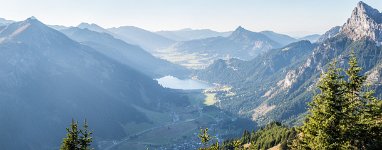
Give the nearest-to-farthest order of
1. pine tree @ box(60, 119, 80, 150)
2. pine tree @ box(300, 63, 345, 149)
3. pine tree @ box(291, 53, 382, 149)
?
pine tree @ box(300, 63, 345, 149) → pine tree @ box(291, 53, 382, 149) → pine tree @ box(60, 119, 80, 150)

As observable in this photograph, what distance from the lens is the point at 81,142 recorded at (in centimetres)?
6369

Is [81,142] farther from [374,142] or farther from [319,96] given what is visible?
[374,142]

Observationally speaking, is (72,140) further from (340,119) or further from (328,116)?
(340,119)

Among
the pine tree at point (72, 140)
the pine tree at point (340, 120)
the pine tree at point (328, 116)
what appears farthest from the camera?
the pine tree at point (72, 140)

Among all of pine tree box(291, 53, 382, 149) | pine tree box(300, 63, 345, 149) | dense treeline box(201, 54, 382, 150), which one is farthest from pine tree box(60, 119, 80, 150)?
pine tree box(300, 63, 345, 149)

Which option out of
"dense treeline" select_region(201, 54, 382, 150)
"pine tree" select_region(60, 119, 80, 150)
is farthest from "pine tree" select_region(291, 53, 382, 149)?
"pine tree" select_region(60, 119, 80, 150)

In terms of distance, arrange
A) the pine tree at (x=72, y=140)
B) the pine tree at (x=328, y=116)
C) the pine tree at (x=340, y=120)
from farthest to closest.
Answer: the pine tree at (x=72, y=140)
the pine tree at (x=340, y=120)
the pine tree at (x=328, y=116)

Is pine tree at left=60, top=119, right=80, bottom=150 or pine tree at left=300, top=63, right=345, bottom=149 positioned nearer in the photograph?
pine tree at left=300, top=63, right=345, bottom=149

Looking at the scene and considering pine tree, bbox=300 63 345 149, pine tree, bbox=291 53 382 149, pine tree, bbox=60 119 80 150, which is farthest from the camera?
pine tree, bbox=60 119 80 150

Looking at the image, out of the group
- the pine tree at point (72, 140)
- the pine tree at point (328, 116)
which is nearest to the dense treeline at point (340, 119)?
the pine tree at point (328, 116)

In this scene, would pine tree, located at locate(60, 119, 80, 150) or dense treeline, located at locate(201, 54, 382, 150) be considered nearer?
dense treeline, located at locate(201, 54, 382, 150)

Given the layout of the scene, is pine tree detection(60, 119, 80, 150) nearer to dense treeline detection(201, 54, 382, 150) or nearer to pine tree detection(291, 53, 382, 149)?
dense treeline detection(201, 54, 382, 150)

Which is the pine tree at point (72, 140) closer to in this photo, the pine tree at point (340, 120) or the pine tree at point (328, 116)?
the pine tree at point (340, 120)

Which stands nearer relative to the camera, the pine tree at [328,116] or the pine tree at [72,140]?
the pine tree at [328,116]
